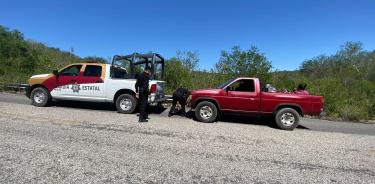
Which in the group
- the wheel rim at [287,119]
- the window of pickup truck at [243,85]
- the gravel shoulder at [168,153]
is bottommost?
the gravel shoulder at [168,153]

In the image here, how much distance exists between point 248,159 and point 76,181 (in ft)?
11.3

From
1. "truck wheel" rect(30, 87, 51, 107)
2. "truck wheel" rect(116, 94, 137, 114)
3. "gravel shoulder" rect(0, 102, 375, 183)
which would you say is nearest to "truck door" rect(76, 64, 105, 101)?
"truck wheel" rect(116, 94, 137, 114)

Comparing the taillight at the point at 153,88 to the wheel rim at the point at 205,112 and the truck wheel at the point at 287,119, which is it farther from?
the truck wheel at the point at 287,119

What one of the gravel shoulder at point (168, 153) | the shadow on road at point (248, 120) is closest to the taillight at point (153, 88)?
the shadow on road at point (248, 120)

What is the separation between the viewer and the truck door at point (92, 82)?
Answer: 1268 cm

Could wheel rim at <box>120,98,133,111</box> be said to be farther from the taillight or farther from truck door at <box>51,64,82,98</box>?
truck door at <box>51,64,82,98</box>

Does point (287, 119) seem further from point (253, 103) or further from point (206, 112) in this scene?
point (206, 112)

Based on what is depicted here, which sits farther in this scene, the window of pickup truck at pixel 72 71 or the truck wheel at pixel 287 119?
the window of pickup truck at pixel 72 71

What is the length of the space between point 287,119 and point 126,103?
19.8 feet

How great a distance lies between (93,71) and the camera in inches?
506

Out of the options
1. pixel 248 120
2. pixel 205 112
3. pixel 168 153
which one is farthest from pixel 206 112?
pixel 168 153

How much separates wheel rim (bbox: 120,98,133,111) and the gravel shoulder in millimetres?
2040

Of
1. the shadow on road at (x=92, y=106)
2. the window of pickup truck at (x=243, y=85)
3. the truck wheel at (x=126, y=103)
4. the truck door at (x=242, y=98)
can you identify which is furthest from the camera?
the shadow on road at (x=92, y=106)

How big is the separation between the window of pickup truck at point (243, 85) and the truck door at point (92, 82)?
5.07 metres
